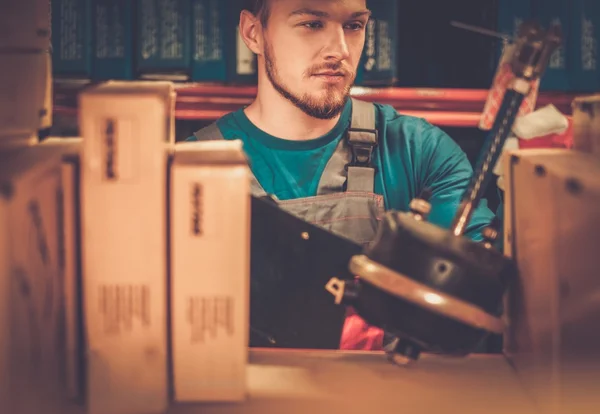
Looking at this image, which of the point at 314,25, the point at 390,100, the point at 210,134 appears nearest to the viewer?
the point at 314,25

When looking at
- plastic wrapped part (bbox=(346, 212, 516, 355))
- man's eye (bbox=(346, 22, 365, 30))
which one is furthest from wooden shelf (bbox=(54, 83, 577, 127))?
plastic wrapped part (bbox=(346, 212, 516, 355))

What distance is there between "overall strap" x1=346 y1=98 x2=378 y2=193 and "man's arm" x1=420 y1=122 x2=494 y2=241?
0.14 meters

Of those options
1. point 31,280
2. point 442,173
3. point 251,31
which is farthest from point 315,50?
point 31,280

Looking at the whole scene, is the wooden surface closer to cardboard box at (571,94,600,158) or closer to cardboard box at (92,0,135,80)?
cardboard box at (571,94,600,158)

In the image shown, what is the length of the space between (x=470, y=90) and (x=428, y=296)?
1106mm

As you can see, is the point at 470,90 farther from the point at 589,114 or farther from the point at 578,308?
the point at 578,308

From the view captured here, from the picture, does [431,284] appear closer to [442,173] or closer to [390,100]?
[442,173]

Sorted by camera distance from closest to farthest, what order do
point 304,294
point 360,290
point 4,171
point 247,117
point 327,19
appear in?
point 4,171 < point 360,290 < point 304,294 < point 327,19 < point 247,117

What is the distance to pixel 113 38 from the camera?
1793mm

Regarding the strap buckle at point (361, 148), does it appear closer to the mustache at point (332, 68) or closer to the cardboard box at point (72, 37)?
the mustache at point (332, 68)

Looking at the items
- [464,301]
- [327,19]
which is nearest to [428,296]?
[464,301]

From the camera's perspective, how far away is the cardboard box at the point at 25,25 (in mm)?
979

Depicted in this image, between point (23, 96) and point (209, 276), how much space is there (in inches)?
13.9

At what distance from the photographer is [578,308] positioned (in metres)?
0.89
